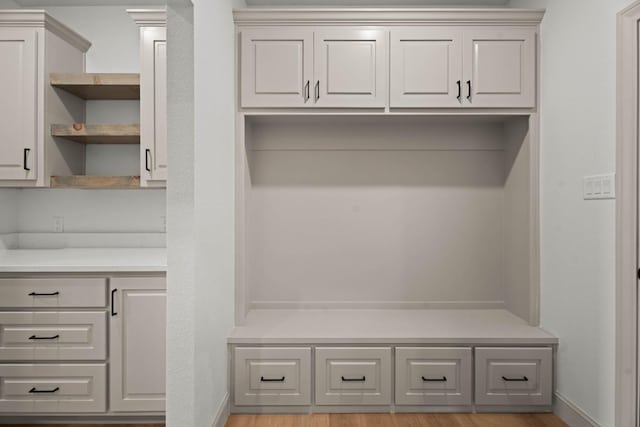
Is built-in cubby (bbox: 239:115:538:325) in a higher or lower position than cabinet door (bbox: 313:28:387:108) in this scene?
lower

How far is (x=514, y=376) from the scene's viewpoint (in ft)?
8.54

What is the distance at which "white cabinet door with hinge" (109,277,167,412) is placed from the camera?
2490 millimetres

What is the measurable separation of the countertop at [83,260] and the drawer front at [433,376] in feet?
4.93

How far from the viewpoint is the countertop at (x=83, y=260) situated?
2.45 meters

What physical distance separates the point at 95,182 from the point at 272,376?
1698mm

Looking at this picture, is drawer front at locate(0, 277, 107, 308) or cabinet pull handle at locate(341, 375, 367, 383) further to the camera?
cabinet pull handle at locate(341, 375, 367, 383)

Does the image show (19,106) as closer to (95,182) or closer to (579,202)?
(95,182)

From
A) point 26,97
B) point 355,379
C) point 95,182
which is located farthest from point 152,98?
point 355,379

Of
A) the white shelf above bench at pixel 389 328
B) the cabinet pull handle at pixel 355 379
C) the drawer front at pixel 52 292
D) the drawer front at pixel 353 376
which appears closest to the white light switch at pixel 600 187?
the white shelf above bench at pixel 389 328

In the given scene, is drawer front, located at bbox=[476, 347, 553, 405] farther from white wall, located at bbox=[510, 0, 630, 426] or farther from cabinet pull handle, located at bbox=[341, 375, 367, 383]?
cabinet pull handle, located at bbox=[341, 375, 367, 383]

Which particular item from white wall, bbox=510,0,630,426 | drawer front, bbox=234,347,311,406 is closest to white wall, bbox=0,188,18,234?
drawer front, bbox=234,347,311,406

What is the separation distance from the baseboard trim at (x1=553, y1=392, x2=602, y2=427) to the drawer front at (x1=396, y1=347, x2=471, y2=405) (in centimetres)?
50

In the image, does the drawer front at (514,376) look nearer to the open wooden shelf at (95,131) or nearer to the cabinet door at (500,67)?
the cabinet door at (500,67)

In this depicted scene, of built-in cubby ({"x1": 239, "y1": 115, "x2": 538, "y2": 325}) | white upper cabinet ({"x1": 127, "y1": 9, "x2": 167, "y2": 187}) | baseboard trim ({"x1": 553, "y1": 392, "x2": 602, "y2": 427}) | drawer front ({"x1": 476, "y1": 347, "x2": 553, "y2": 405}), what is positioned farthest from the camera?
built-in cubby ({"x1": 239, "y1": 115, "x2": 538, "y2": 325})
